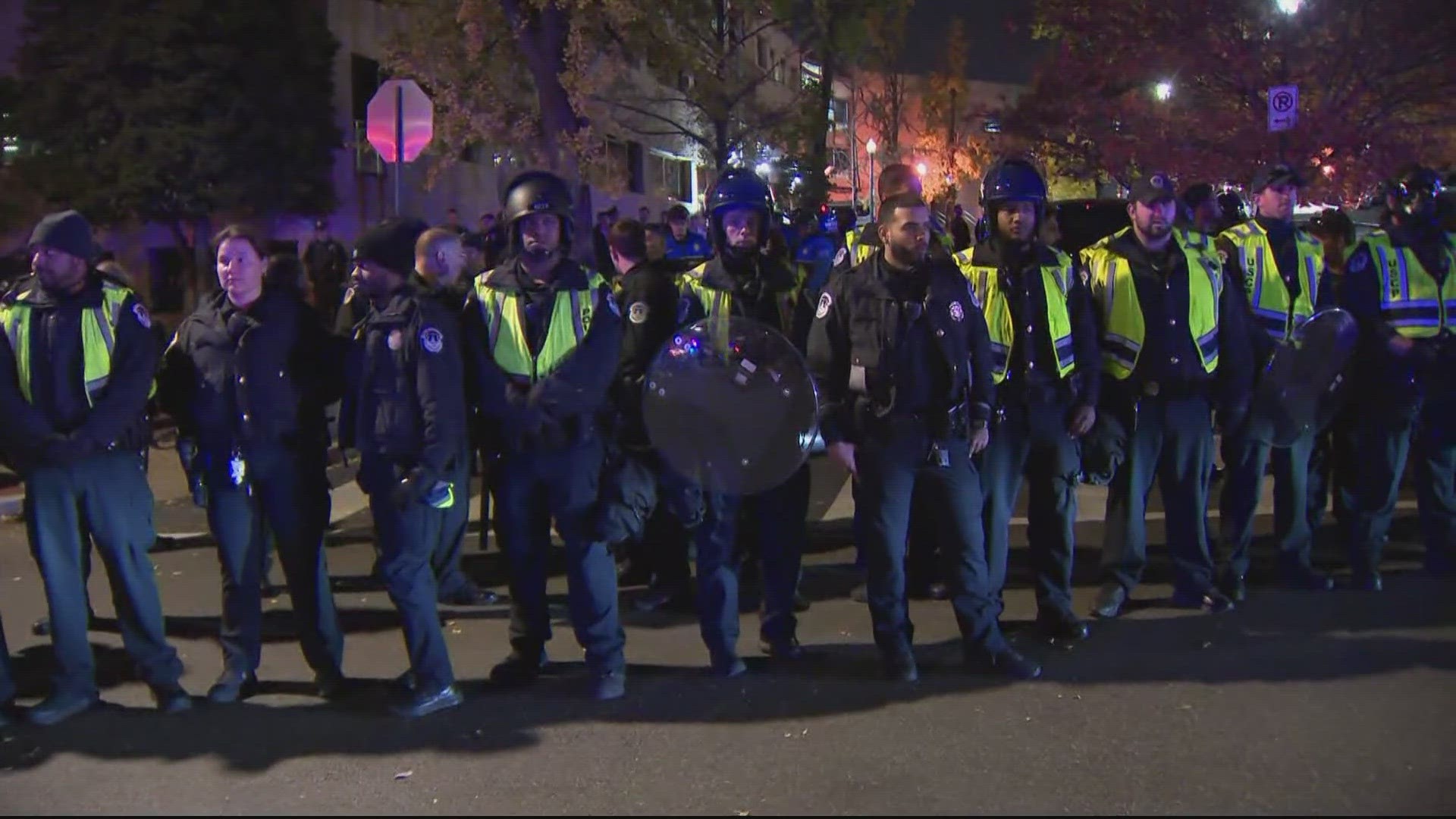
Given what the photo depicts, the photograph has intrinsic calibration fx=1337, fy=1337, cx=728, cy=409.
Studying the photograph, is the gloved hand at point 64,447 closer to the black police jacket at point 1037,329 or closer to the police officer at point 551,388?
the police officer at point 551,388

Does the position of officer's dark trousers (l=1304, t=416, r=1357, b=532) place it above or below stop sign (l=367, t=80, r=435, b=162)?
below

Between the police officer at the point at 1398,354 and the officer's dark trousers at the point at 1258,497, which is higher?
the police officer at the point at 1398,354

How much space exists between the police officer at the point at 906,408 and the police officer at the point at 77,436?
2806mm

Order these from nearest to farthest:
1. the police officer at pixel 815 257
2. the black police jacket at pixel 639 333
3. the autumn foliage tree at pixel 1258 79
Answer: the black police jacket at pixel 639 333 < the police officer at pixel 815 257 < the autumn foliage tree at pixel 1258 79

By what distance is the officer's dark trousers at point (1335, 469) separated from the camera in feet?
24.7

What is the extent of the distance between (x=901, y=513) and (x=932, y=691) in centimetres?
74

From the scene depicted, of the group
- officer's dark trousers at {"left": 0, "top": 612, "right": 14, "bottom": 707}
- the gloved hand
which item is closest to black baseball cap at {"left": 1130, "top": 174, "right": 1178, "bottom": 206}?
the gloved hand

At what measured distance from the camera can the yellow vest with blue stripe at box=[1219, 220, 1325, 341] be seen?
684 centimetres

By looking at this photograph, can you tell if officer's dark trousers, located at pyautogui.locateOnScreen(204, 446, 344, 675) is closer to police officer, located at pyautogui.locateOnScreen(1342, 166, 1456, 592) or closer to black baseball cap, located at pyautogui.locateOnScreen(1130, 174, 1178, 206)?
black baseball cap, located at pyautogui.locateOnScreen(1130, 174, 1178, 206)

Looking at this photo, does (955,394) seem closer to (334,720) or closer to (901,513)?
(901,513)

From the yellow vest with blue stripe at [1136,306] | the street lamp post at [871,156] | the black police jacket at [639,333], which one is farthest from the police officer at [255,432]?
the street lamp post at [871,156]

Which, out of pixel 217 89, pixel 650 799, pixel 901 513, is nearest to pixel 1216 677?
pixel 901 513

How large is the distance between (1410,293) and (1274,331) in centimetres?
76

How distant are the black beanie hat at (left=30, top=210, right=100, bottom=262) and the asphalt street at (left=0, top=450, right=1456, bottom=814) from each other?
1.88 metres
